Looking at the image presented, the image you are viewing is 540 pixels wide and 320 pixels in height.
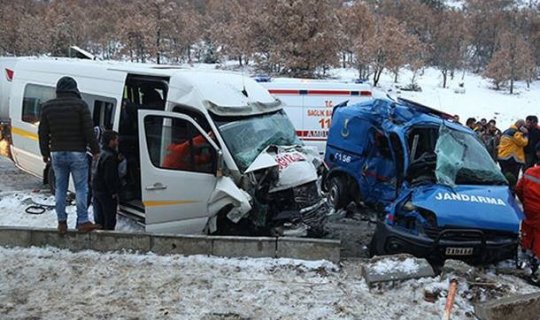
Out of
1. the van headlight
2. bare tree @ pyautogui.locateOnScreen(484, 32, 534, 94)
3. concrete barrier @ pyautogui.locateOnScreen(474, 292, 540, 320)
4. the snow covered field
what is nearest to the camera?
concrete barrier @ pyautogui.locateOnScreen(474, 292, 540, 320)

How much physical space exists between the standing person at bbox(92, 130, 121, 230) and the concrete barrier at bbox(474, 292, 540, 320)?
4.61m

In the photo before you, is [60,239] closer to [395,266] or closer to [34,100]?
[395,266]

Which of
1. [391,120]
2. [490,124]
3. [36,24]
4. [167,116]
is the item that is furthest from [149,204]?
[36,24]

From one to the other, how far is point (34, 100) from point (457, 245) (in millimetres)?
7691

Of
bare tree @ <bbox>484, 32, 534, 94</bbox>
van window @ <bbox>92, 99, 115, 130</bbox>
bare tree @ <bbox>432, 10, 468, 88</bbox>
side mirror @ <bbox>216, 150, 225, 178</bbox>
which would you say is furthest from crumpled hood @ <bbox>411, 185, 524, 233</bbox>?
bare tree @ <bbox>432, 10, 468, 88</bbox>

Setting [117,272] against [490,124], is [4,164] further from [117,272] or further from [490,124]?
[490,124]

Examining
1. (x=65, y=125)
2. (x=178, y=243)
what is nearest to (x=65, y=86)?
(x=65, y=125)

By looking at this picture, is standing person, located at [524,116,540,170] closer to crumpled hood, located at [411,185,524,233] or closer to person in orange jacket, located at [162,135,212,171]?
crumpled hood, located at [411,185,524,233]

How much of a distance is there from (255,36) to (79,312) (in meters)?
34.8

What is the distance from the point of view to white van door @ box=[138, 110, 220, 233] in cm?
634

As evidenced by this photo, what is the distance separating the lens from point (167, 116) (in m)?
6.41

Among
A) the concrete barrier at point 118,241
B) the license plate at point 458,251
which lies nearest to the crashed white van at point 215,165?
the concrete barrier at point 118,241

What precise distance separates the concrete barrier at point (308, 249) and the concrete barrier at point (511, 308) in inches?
65.4

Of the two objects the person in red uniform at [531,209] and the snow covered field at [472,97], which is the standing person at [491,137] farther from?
the snow covered field at [472,97]
